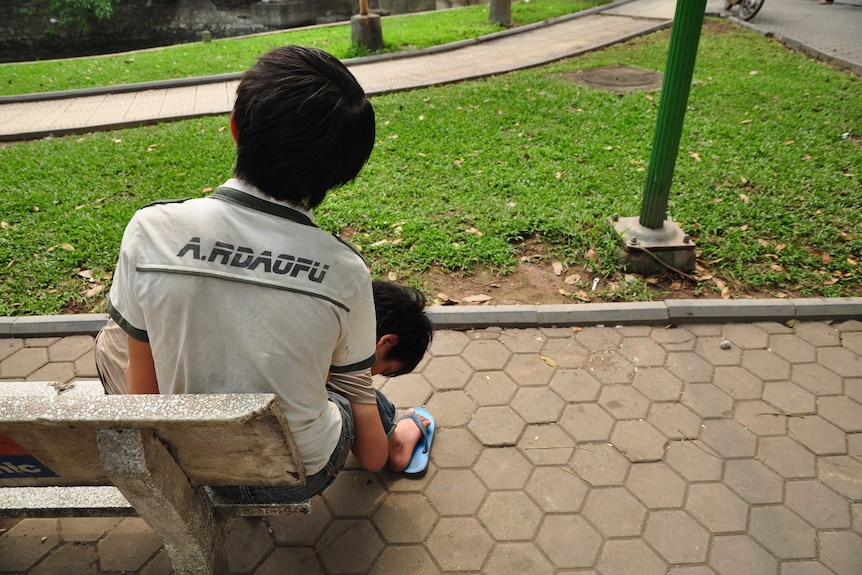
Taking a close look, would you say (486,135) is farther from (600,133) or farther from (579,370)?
(579,370)

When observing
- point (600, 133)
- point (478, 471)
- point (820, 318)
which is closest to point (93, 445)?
point (478, 471)

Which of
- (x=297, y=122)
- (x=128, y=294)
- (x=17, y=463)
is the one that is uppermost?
(x=297, y=122)

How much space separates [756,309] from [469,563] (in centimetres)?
250

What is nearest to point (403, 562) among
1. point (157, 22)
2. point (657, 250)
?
point (657, 250)

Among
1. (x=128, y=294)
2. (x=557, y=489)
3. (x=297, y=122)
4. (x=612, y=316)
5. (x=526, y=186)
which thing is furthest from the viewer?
(x=526, y=186)

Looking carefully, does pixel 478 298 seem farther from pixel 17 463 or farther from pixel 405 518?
pixel 17 463

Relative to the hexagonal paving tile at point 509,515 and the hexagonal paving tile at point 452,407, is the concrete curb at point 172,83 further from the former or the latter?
the hexagonal paving tile at point 509,515

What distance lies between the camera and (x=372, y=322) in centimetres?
176

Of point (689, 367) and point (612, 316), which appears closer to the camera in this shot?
point (689, 367)

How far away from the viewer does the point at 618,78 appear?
8.10 meters

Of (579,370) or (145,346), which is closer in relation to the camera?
(145,346)

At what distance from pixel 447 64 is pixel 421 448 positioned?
25.6 feet

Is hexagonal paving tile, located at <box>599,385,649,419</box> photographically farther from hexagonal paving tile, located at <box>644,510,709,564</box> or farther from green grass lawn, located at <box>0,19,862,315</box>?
green grass lawn, located at <box>0,19,862,315</box>

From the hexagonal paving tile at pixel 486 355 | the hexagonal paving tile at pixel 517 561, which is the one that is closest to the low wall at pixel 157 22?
the hexagonal paving tile at pixel 486 355
